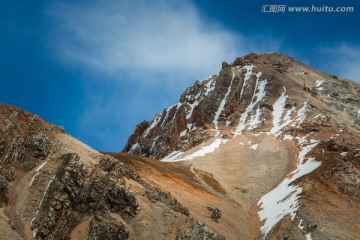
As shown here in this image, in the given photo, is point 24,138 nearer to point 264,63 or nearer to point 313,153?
point 313,153

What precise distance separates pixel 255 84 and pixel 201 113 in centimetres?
2558

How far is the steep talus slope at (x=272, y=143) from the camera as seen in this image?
54969 mm

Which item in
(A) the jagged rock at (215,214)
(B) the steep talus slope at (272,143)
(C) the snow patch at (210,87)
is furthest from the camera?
(C) the snow patch at (210,87)

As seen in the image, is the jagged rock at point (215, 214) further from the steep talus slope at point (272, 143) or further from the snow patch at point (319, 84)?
the snow patch at point (319, 84)

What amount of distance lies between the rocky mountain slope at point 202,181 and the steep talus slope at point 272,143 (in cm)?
31

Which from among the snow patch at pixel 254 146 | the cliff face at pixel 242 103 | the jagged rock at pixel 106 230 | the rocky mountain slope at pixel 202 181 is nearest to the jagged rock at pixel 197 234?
the rocky mountain slope at pixel 202 181

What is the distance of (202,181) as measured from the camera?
76625 mm

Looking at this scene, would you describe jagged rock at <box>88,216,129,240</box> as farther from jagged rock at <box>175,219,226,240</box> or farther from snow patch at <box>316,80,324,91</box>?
snow patch at <box>316,80,324,91</box>

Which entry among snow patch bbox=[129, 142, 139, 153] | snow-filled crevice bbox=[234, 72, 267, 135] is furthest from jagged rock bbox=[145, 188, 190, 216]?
snow patch bbox=[129, 142, 139, 153]

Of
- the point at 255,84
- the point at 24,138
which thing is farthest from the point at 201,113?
the point at 24,138

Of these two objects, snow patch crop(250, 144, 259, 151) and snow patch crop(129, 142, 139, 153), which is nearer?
snow patch crop(250, 144, 259, 151)

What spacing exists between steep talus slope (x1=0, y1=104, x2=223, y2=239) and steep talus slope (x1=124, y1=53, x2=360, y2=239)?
12.6 m

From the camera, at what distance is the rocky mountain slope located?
4044 centimetres

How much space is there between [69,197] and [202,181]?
38887 mm
